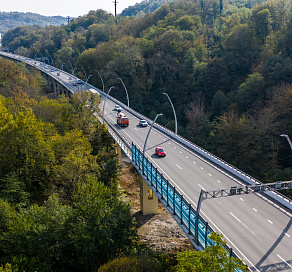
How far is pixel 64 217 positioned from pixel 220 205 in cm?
1351

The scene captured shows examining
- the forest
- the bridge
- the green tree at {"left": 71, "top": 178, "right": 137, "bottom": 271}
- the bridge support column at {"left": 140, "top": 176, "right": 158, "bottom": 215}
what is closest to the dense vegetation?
the bridge

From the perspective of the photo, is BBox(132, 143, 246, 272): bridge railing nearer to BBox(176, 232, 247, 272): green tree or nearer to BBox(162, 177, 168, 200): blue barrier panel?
BBox(162, 177, 168, 200): blue barrier panel

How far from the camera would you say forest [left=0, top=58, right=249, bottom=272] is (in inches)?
928

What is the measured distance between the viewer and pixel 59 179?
35.7 meters

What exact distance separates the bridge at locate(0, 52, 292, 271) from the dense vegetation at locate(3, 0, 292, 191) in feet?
56.6

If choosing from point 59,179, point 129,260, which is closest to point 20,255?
point 129,260

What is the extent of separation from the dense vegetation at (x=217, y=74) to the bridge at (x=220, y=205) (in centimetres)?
1724

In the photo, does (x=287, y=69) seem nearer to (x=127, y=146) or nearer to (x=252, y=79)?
(x=252, y=79)

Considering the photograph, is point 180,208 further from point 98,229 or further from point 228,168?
point 228,168

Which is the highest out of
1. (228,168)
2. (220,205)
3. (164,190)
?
(164,190)

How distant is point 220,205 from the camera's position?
28.2 m

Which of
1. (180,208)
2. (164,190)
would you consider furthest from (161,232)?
(180,208)

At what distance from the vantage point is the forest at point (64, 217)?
77.3 ft

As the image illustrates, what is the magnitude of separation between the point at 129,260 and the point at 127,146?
68.8ft
